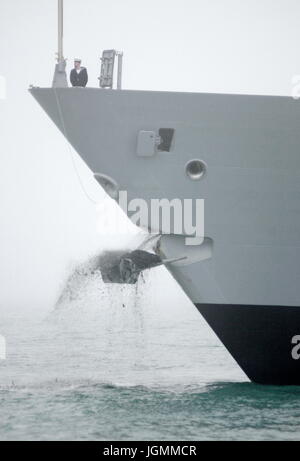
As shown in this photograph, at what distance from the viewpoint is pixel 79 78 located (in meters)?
17.4

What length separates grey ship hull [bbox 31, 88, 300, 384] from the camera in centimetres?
1725

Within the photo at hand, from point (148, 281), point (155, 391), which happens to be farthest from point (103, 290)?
point (155, 391)

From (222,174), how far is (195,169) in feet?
1.79

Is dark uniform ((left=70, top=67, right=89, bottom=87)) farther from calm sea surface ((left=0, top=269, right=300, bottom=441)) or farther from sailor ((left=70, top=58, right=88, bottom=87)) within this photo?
calm sea surface ((left=0, top=269, right=300, bottom=441))

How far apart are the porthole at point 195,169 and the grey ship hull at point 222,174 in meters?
0.09

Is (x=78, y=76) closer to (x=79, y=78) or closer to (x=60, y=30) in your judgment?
(x=79, y=78)

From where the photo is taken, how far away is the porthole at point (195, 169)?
17391mm

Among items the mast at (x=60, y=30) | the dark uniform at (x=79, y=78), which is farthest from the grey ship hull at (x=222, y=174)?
the mast at (x=60, y=30)

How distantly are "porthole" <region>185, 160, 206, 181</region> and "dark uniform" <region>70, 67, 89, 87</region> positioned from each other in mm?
2622
